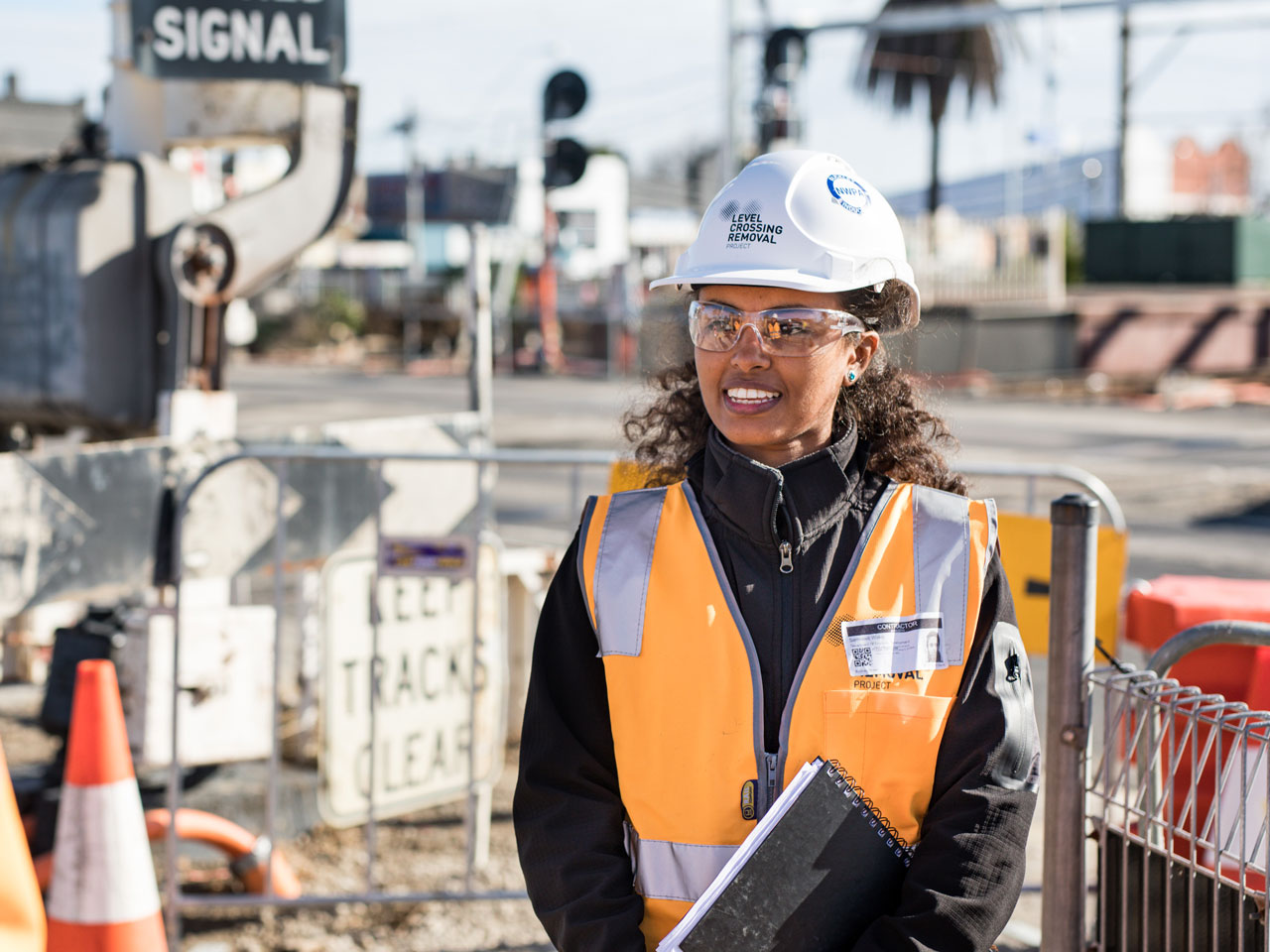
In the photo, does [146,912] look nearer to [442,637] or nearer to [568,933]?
[442,637]

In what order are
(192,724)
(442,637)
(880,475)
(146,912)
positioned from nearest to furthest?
(880,475), (146,912), (192,724), (442,637)

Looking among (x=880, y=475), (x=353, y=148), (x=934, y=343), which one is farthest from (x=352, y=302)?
(x=880, y=475)

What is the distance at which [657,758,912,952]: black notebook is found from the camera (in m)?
2.08

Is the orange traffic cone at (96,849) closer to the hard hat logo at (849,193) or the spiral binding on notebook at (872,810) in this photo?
the spiral binding on notebook at (872,810)

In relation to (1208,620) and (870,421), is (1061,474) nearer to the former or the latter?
(1208,620)

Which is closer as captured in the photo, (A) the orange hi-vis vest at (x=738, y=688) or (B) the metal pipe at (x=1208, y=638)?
(A) the orange hi-vis vest at (x=738, y=688)

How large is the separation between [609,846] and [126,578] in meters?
3.29

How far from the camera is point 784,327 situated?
7.55 ft

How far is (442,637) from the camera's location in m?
4.80

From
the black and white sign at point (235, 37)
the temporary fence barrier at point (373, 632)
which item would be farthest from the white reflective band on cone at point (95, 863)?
the black and white sign at point (235, 37)

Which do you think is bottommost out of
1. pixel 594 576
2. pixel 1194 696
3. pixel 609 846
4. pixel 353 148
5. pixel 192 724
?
pixel 192 724

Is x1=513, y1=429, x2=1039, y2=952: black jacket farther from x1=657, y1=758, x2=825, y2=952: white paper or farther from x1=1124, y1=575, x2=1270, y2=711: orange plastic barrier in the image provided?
x1=1124, y1=575, x2=1270, y2=711: orange plastic barrier

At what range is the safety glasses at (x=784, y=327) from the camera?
2.30 meters

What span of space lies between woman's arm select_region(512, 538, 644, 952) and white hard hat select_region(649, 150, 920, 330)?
542 mm
